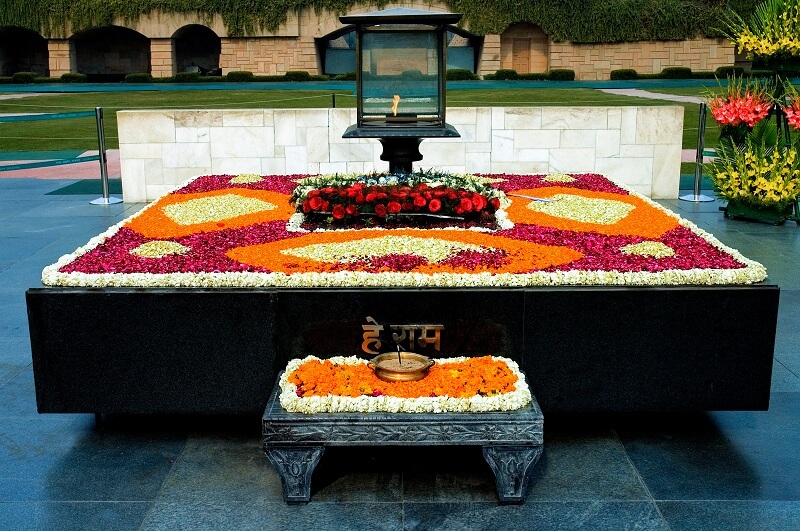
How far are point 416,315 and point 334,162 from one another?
7243 millimetres

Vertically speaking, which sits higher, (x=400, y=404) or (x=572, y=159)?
(x=572, y=159)

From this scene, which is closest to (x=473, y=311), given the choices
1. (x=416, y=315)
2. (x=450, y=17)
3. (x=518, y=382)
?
(x=416, y=315)

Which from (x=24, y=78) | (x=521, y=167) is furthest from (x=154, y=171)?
(x=24, y=78)

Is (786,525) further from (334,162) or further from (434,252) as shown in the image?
(334,162)

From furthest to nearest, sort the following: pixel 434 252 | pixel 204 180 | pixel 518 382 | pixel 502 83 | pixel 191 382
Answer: pixel 502 83 → pixel 204 180 → pixel 434 252 → pixel 191 382 → pixel 518 382

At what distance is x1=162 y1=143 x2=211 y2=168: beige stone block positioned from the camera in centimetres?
1141

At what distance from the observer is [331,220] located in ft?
21.0

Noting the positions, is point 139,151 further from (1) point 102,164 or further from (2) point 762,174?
(2) point 762,174

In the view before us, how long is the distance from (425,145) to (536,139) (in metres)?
1.51

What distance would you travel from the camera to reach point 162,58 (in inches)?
1544

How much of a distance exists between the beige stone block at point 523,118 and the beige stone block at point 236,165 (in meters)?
3.38

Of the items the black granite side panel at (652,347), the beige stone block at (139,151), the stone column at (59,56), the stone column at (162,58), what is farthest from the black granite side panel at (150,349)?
the stone column at (59,56)

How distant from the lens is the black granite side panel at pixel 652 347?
4461 mm

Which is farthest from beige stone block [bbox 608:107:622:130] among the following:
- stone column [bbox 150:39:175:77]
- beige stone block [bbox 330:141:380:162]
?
stone column [bbox 150:39:175:77]
